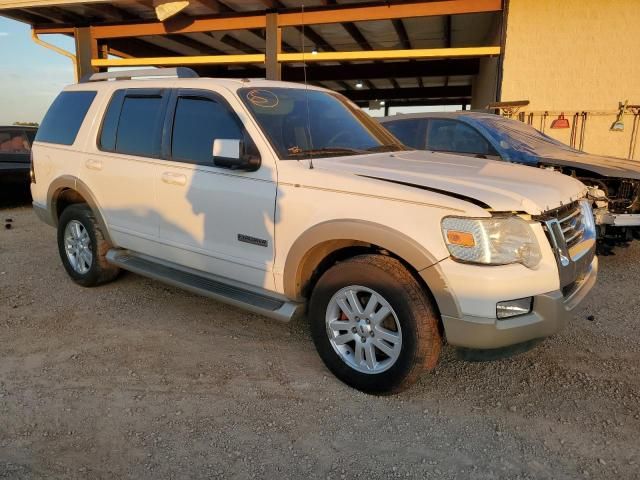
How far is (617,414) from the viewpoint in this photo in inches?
114

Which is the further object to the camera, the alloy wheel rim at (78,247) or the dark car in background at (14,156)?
the dark car in background at (14,156)

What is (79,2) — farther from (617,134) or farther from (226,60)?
(617,134)

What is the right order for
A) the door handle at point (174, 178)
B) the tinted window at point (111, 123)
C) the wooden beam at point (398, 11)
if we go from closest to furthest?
1. the door handle at point (174, 178)
2. the tinted window at point (111, 123)
3. the wooden beam at point (398, 11)

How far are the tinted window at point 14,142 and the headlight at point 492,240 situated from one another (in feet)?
31.5

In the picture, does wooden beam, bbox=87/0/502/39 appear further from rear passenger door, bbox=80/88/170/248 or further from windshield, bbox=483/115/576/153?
rear passenger door, bbox=80/88/170/248

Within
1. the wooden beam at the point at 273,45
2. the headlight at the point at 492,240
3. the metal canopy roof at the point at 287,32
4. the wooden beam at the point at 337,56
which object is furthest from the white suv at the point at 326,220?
the wooden beam at the point at 273,45

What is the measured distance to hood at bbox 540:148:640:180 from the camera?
5543mm

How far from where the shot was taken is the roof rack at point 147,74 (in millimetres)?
4293

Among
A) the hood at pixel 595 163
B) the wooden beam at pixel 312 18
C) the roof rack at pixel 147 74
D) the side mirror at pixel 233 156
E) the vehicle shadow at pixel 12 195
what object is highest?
the wooden beam at pixel 312 18

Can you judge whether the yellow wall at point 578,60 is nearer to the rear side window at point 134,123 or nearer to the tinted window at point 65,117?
the rear side window at point 134,123

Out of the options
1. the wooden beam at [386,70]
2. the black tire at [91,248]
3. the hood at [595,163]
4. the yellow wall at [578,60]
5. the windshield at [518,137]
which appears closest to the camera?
the black tire at [91,248]

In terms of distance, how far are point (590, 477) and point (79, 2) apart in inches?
445

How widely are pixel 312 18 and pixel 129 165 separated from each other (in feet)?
23.7

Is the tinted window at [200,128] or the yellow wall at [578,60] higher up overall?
the yellow wall at [578,60]
